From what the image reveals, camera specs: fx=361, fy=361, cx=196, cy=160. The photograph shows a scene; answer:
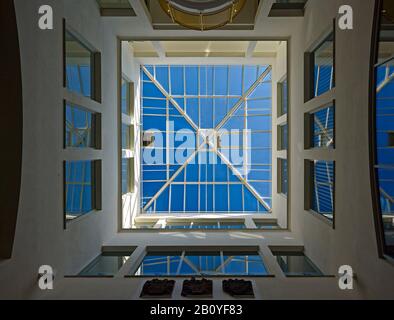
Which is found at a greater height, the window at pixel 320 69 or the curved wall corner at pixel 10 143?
the window at pixel 320 69

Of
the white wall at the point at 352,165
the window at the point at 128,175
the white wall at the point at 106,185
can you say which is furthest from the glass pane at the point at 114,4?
the window at the point at 128,175

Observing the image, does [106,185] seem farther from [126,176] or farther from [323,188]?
[323,188]

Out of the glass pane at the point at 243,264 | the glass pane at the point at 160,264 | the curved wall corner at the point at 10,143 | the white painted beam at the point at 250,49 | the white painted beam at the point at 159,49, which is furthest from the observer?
the white painted beam at the point at 250,49

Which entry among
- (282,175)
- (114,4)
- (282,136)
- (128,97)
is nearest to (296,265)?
(282,175)

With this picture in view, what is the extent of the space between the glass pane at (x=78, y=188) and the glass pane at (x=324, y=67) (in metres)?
8.36

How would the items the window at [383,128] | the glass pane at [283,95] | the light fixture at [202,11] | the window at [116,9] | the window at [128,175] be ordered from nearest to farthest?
the window at [383,128] → the light fixture at [202,11] → the window at [116,9] → the glass pane at [283,95] → the window at [128,175]

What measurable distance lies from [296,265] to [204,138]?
40.3 ft

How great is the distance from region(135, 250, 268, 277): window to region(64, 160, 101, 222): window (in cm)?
283

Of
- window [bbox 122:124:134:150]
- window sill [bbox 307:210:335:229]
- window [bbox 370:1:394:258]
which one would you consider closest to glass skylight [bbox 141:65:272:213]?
window [bbox 122:124:134:150]

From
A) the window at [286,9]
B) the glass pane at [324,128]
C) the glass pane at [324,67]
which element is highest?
the window at [286,9]

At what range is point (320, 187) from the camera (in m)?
12.4

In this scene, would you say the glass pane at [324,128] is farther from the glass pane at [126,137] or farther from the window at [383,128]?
the glass pane at [126,137]

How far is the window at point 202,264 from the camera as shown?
12.0 meters

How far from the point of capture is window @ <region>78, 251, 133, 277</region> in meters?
12.0
